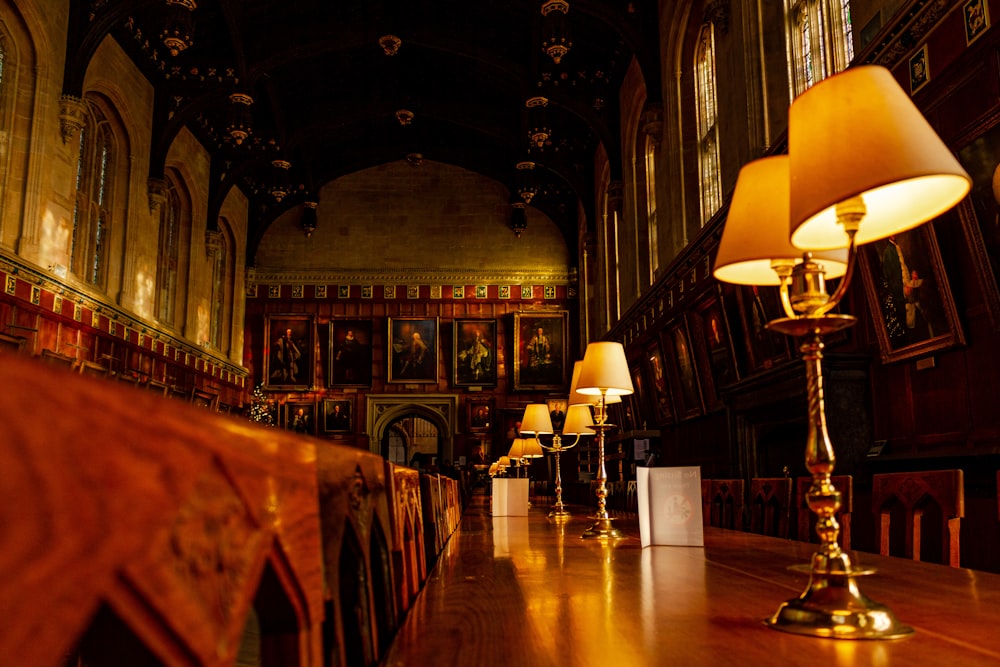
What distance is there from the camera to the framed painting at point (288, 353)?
67.8 feet

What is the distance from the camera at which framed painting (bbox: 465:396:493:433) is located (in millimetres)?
20797

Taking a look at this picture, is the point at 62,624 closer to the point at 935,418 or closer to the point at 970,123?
the point at 970,123

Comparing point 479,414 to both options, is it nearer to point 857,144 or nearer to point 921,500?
point 921,500

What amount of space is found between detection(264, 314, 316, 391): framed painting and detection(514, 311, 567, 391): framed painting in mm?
5377

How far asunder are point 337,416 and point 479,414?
3.67 m

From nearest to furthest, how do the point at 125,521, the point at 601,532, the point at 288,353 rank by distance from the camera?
1. the point at 125,521
2. the point at 601,532
3. the point at 288,353

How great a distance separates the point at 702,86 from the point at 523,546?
359 inches

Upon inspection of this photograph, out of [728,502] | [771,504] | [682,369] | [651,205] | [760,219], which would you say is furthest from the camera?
[651,205]

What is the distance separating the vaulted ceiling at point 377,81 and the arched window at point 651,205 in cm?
141

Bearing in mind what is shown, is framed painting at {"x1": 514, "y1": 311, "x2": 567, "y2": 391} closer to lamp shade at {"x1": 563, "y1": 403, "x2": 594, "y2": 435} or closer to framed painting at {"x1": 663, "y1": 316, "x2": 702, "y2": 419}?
framed painting at {"x1": 663, "y1": 316, "x2": 702, "y2": 419}

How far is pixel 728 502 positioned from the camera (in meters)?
5.08

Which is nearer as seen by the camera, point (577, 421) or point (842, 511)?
point (842, 511)

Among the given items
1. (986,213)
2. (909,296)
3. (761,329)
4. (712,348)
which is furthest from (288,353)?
(986,213)

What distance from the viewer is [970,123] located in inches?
178
